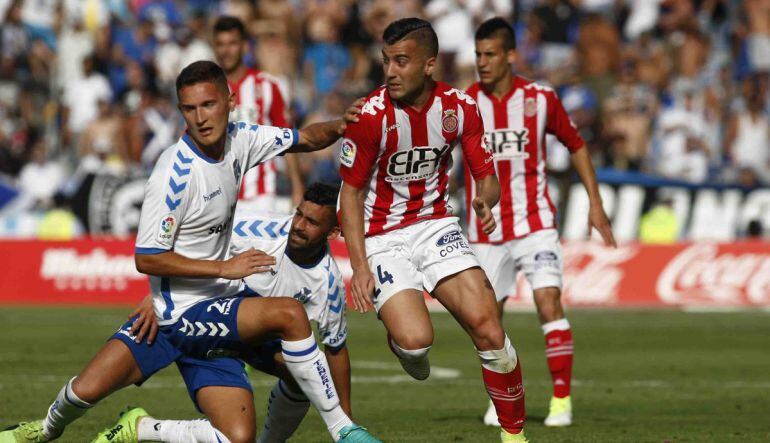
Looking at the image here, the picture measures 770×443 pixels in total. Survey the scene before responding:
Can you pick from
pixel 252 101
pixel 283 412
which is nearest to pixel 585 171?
pixel 252 101

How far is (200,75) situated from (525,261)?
3.60 m

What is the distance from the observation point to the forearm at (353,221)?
764cm

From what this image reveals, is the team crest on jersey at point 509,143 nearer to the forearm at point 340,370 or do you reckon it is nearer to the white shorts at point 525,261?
the white shorts at point 525,261

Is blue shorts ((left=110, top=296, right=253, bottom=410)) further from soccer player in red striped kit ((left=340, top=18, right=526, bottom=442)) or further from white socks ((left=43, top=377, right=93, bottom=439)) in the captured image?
soccer player in red striped kit ((left=340, top=18, right=526, bottom=442))

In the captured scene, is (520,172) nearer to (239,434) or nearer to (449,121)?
(449,121)

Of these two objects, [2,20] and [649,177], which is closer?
[649,177]

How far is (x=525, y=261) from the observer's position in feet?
32.4

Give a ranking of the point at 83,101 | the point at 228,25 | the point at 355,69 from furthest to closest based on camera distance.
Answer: the point at 83,101 < the point at 355,69 < the point at 228,25

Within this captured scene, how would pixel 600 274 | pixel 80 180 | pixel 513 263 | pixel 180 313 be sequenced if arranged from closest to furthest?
pixel 180 313
pixel 513 263
pixel 600 274
pixel 80 180

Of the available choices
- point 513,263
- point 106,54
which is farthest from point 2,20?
point 513,263

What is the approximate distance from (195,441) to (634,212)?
13.5 m

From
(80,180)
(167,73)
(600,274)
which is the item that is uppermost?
(167,73)

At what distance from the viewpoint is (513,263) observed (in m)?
9.98

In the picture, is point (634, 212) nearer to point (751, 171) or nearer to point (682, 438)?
point (751, 171)
